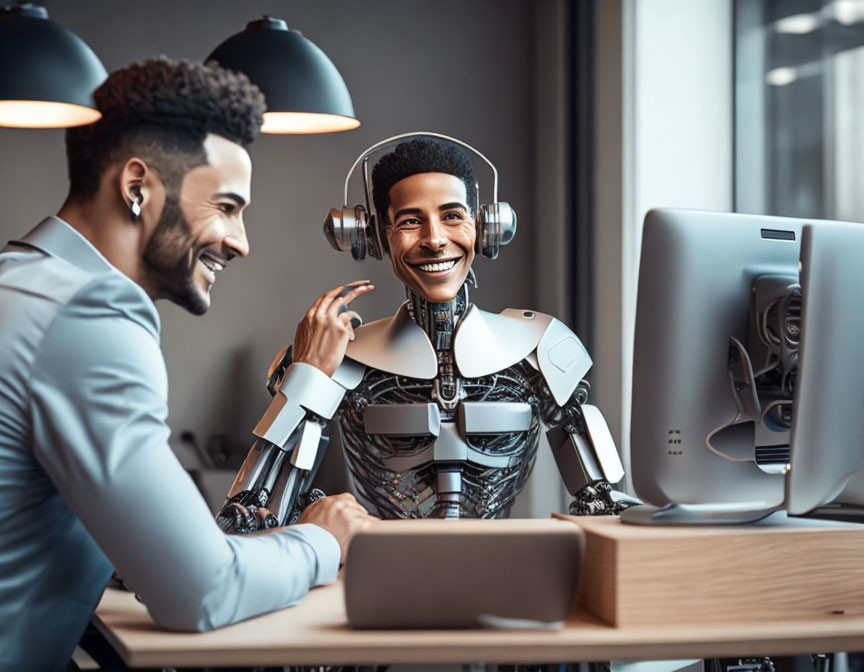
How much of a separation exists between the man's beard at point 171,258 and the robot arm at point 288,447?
602mm

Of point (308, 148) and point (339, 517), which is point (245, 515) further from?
point (308, 148)

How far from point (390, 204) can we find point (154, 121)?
3.11 feet

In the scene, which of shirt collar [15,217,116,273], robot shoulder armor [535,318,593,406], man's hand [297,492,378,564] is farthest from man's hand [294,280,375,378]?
shirt collar [15,217,116,273]

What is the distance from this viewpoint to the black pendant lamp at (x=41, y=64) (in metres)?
2.10

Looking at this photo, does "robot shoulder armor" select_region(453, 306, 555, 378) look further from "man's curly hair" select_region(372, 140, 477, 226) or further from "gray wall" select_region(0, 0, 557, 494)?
"gray wall" select_region(0, 0, 557, 494)

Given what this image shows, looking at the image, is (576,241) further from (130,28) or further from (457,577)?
(457,577)

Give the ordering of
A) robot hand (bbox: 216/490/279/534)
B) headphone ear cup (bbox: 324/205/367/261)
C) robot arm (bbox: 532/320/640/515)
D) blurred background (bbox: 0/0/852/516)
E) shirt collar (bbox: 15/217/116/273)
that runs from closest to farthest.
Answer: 1. shirt collar (bbox: 15/217/116/273)
2. robot hand (bbox: 216/490/279/534)
3. robot arm (bbox: 532/320/640/515)
4. headphone ear cup (bbox: 324/205/367/261)
5. blurred background (bbox: 0/0/852/516)

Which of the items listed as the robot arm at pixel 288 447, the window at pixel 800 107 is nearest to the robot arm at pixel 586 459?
the robot arm at pixel 288 447

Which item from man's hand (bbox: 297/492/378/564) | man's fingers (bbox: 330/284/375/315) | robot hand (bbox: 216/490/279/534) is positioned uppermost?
man's fingers (bbox: 330/284/375/315)

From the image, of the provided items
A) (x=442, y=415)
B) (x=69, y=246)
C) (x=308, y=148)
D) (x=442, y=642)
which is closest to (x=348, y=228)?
(x=442, y=415)

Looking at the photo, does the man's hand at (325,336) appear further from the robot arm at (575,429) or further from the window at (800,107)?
the window at (800,107)

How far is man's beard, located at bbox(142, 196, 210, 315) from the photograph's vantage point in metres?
1.17

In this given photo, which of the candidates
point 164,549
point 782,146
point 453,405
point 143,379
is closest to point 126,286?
point 143,379

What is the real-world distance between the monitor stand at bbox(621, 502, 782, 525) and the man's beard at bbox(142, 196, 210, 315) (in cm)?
69
